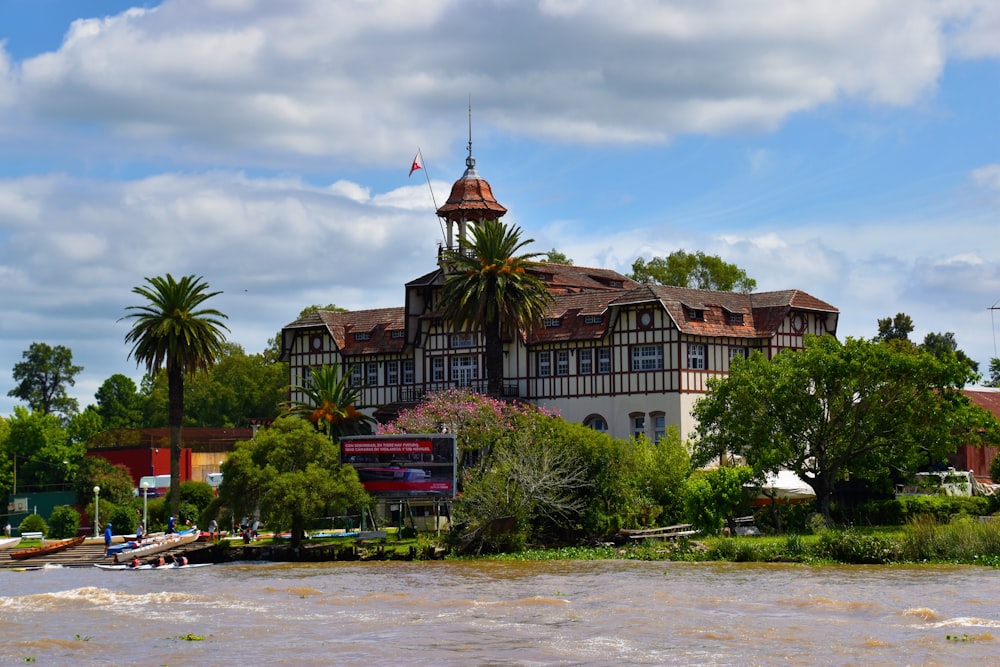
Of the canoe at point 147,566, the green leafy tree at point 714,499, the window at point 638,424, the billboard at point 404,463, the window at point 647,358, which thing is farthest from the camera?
the window at point 638,424

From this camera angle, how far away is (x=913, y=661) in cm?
2809

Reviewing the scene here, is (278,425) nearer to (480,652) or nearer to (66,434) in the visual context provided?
(480,652)

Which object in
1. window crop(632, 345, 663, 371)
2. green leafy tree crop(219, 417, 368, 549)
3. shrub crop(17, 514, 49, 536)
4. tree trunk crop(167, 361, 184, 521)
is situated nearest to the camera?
green leafy tree crop(219, 417, 368, 549)

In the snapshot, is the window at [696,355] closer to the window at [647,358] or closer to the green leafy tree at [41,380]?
the window at [647,358]

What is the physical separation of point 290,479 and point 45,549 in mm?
13715

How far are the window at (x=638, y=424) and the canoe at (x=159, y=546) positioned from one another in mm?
23157

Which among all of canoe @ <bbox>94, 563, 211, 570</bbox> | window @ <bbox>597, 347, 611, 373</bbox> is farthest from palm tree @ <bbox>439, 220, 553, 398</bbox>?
canoe @ <bbox>94, 563, 211, 570</bbox>

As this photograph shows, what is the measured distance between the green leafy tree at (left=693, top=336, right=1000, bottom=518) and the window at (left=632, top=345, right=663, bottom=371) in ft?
43.2

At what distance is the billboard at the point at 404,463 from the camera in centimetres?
6109

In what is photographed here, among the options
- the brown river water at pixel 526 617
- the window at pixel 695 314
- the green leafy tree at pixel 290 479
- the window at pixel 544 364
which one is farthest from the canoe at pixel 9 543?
the window at pixel 695 314

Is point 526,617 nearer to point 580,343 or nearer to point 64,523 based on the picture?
point 580,343

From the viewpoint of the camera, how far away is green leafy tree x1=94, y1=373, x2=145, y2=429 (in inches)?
5187

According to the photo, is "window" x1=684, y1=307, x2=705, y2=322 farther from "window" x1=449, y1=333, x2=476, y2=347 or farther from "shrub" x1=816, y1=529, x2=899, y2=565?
"shrub" x1=816, y1=529, x2=899, y2=565

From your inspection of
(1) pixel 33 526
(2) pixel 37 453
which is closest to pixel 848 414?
(1) pixel 33 526
